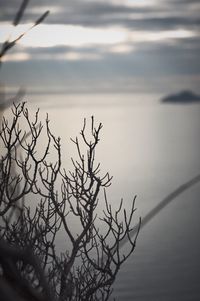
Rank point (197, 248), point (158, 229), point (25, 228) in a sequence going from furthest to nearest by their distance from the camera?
point (158, 229), point (197, 248), point (25, 228)

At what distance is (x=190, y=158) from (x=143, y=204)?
71325mm

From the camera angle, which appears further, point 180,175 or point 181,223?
point 180,175

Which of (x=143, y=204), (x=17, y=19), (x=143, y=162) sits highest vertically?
(x=143, y=162)

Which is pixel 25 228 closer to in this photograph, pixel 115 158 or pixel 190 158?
pixel 115 158

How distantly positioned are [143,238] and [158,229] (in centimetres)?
450

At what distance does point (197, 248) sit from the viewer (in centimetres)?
7669

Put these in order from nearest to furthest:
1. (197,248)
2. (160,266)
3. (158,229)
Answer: (160,266) → (197,248) → (158,229)

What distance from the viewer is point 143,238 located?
263 ft

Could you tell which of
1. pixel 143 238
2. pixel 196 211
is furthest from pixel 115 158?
pixel 143 238

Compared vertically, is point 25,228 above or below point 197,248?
below

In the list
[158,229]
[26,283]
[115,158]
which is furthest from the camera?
[115,158]

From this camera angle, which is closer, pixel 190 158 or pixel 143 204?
pixel 143 204

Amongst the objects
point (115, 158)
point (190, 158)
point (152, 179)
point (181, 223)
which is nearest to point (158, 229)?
point (181, 223)

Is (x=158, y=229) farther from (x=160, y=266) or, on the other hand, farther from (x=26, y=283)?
(x=26, y=283)
